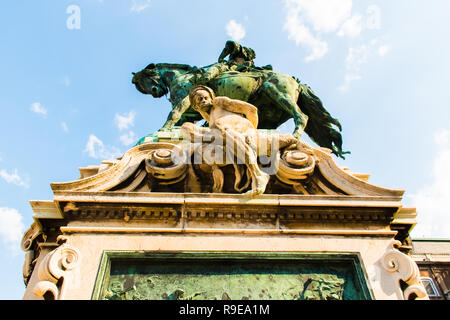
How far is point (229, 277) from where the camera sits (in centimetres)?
459

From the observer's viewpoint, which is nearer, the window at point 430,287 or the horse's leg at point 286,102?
the horse's leg at point 286,102

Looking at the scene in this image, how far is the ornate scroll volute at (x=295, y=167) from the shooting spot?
5.48 m

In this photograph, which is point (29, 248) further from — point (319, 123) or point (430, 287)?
point (430, 287)

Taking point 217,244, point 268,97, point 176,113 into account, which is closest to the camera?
point 217,244

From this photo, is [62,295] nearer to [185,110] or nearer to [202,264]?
[202,264]

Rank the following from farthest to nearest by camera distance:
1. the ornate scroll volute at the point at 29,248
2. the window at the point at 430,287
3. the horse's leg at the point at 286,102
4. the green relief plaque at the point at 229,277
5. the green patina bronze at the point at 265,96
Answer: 1. the window at the point at 430,287
2. the green patina bronze at the point at 265,96
3. the horse's leg at the point at 286,102
4. the ornate scroll volute at the point at 29,248
5. the green relief plaque at the point at 229,277

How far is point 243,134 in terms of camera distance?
19.0 feet

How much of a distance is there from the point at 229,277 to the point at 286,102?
16.4 feet

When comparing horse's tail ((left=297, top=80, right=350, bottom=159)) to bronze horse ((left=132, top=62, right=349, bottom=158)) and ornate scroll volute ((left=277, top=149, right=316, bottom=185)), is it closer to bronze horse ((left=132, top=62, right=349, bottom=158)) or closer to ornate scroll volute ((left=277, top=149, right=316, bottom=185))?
bronze horse ((left=132, top=62, right=349, bottom=158))

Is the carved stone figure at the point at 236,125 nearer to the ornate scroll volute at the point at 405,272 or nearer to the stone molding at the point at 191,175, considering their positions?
the stone molding at the point at 191,175

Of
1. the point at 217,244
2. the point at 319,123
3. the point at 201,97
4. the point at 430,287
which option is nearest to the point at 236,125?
the point at 201,97

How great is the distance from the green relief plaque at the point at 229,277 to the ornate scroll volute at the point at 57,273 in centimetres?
29

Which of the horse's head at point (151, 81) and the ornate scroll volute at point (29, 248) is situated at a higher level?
the horse's head at point (151, 81)

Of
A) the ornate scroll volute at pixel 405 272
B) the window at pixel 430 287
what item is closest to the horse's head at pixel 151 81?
the ornate scroll volute at pixel 405 272
